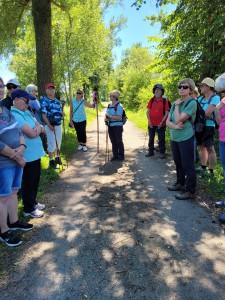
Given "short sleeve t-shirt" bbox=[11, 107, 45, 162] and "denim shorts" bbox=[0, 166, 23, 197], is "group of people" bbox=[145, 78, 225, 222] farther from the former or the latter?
"denim shorts" bbox=[0, 166, 23, 197]

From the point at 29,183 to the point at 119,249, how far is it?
1847mm

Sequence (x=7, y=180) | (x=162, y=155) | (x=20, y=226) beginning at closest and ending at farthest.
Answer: (x=7, y=180) < (x=20, y=226) < (x=162, y=155)

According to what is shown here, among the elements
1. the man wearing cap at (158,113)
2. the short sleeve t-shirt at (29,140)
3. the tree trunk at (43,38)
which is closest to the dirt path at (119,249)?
the short sleeve t-shirt at (29,140)

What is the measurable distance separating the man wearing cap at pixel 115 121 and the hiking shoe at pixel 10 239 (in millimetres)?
4502

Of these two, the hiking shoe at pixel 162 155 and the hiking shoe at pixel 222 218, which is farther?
the hiking shoe at pixel 162 155

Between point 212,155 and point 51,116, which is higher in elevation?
point 51,116

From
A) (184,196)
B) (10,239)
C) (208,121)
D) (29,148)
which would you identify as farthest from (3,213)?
(208,121)

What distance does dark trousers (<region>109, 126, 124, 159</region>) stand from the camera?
24.9 feet

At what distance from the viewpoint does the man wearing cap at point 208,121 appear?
18.2 ft

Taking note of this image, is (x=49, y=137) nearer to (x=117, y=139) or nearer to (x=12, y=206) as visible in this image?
(x=117, y=139)

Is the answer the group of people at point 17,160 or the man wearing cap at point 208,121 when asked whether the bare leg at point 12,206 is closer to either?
the group of people at point 17,160

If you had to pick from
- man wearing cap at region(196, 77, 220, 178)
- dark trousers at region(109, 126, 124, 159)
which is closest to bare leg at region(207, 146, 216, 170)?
man wearing cap at region(196, 77, 220, 178)

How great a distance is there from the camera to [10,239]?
141 inches

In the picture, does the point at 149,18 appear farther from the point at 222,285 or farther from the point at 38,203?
the point at 222,285
